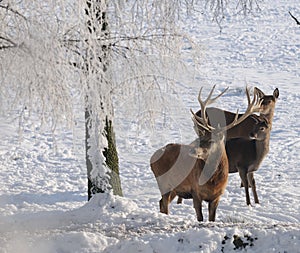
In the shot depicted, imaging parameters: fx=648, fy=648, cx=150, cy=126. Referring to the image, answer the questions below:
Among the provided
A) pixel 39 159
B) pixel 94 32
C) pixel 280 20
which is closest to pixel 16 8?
pixel 94 32

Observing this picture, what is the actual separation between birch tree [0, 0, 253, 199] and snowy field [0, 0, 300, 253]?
0.88 ft

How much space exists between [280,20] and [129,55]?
73.9 ft

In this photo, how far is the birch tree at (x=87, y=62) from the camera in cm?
642

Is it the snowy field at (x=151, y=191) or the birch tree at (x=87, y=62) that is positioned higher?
the birch tree at (x=87, y=62)

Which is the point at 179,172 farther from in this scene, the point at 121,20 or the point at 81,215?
the point at 121,20

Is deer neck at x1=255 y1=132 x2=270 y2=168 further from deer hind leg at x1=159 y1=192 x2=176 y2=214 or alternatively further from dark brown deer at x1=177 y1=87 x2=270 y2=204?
deer hind leg at x1=159 y1=192 x2=176 y2=214

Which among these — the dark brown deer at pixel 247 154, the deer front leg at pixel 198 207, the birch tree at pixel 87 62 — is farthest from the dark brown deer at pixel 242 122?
the birch tree at pixel 87 62

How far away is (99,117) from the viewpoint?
7.46m

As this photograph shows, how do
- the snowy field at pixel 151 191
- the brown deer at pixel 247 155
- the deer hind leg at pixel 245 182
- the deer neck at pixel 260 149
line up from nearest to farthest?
the snowy field at pixel 151 191 < the deer hind leg at pixel 245 182 < the brown deer at pixel 247 155 < the deer neck at pixel 260 149

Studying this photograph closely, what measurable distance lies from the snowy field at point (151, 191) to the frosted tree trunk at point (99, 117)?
0.29 meters

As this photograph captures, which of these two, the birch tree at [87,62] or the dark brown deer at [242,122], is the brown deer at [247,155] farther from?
the birch tree at [87,62]

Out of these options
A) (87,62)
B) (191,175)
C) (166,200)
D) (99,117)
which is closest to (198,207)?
(191,175)

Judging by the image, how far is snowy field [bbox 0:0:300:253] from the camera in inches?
251

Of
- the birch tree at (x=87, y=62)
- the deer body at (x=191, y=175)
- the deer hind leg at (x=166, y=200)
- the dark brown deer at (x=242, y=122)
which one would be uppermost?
the birch tree at (x=87, y=62)
